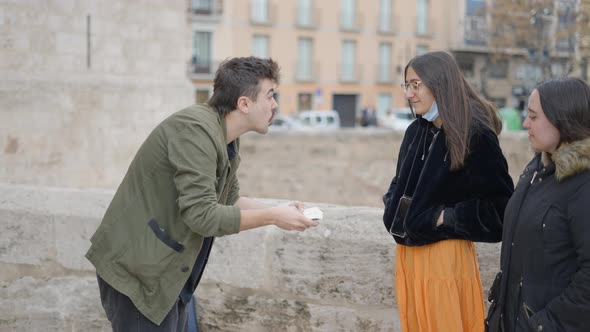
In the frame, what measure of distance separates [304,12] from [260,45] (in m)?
2.86

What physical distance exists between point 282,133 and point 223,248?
10792 millimetres

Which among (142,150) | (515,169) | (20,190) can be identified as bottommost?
(515,169)

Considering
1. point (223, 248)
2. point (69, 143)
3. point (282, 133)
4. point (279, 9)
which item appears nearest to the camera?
point (223, 248)

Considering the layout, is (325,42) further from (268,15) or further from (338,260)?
(338,260)

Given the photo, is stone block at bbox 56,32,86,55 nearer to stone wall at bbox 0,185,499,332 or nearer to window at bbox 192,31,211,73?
stone wall at bbox 0,185,499,332

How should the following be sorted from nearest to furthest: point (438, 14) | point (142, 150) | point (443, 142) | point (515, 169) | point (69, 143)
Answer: point (142, 150), point (443, 142), point (69, 143), point (515, 169), point (438, 14)

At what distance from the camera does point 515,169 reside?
42.9ft

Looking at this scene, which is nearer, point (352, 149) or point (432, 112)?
point (432, 112)

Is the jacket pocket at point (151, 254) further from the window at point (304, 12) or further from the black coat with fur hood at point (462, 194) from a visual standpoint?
the window at point (304, 12)

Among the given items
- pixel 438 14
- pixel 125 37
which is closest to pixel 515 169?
pixel 125 37

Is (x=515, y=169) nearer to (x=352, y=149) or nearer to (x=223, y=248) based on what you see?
(x=352, y=149)

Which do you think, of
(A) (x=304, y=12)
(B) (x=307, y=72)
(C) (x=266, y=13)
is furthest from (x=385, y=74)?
(C) (x=266, y=13)

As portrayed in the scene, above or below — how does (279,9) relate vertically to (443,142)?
above

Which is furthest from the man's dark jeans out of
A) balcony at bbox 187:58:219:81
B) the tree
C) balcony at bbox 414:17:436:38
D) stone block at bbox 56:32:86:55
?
balcony at bbox 414:17:436:38
